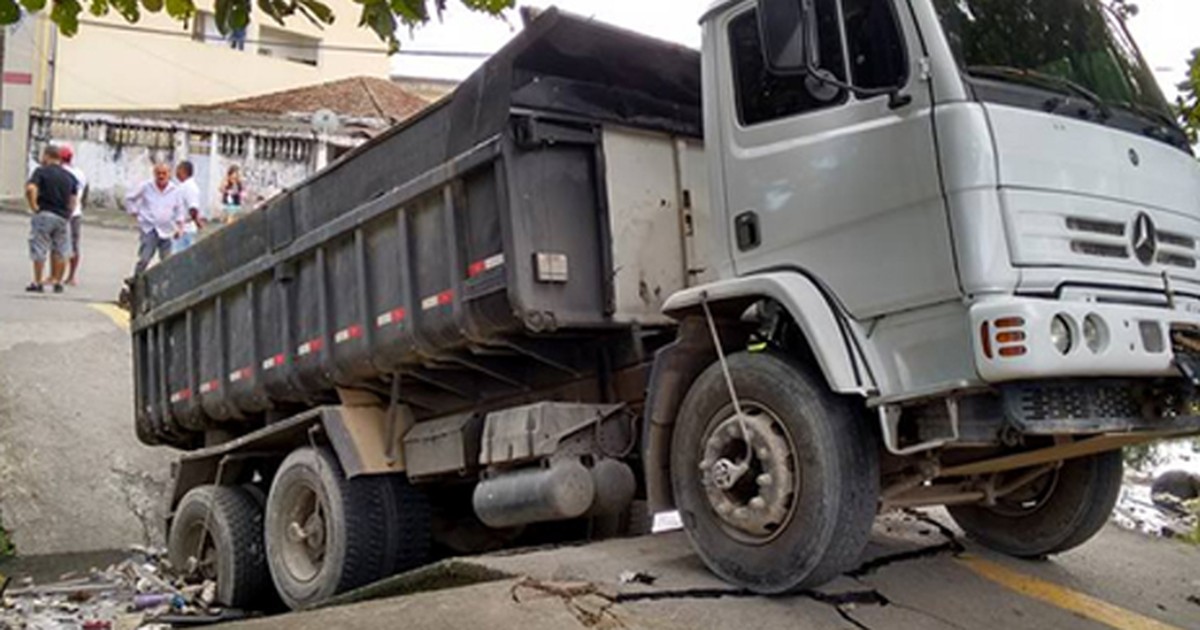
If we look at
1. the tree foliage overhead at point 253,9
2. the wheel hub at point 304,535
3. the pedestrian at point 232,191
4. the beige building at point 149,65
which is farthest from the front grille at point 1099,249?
the beige building at point 149,65

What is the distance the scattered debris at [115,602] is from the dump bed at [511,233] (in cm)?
147

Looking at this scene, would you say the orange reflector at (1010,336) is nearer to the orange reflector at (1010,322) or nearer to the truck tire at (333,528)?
the orange reflector at (1010,322)

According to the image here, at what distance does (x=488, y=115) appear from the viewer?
461 centimetres

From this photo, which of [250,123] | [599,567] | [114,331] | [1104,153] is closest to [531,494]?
[599,567]

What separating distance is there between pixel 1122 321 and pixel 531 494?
2.43 meters

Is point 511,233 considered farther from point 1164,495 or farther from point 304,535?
point 1164,495

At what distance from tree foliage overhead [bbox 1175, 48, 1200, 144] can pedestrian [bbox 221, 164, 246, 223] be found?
52.6 ft

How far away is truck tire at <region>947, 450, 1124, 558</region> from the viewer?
14.8 ft

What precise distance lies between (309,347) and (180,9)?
2835 millimetres

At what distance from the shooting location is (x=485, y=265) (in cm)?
462

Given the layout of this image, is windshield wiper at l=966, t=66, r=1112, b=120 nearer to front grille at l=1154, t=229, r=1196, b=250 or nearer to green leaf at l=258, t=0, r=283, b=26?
front grille at l=1154, t=229, r=1196, b=250

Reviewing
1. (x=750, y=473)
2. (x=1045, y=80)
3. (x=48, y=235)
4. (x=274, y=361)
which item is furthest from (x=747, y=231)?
(x=48, y=235)

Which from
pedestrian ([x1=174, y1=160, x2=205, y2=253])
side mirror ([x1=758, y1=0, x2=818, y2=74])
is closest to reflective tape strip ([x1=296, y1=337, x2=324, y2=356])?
side mirror ([x1=758, y1=0, x2=818, y2=74])

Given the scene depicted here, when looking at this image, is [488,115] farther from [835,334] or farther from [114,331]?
[114,331]
